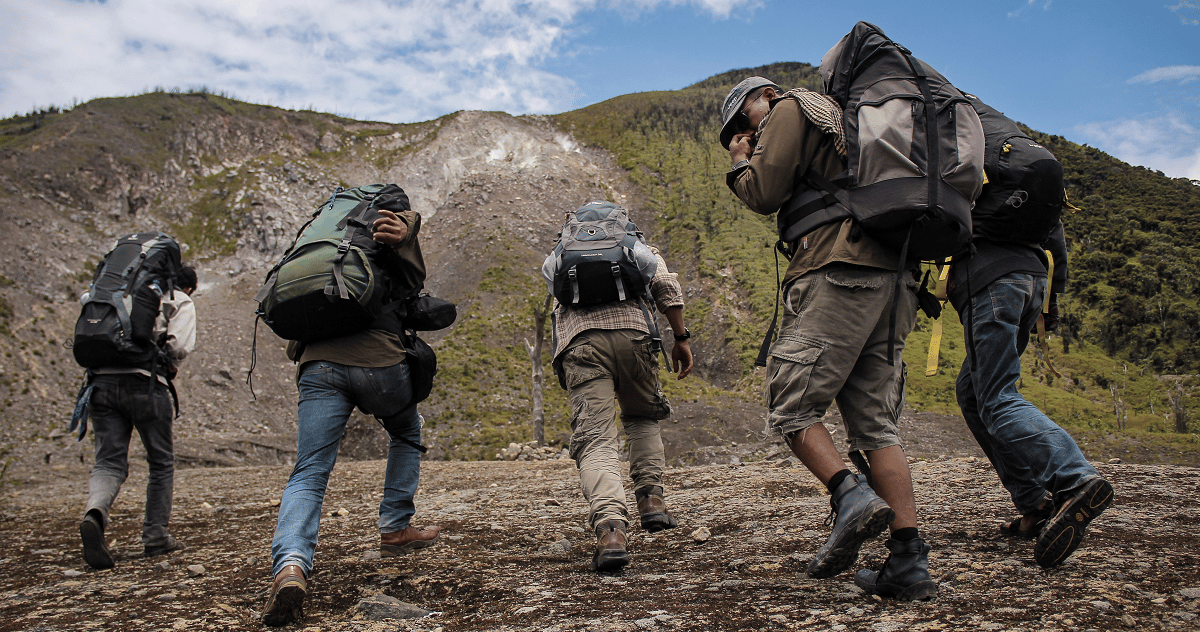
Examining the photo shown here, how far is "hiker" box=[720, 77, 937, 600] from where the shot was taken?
7.60 feet

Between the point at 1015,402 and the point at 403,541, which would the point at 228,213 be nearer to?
the point at 403,541

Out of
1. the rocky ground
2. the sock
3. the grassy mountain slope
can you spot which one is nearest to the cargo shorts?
the sock

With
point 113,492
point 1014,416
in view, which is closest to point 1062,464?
point 1014,416

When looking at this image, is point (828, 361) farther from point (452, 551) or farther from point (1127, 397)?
point (1127, 397)

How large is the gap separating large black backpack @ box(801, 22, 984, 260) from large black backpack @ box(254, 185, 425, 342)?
84.1 inches

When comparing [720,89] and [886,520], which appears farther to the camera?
[720,89]

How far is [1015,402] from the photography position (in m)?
2.81

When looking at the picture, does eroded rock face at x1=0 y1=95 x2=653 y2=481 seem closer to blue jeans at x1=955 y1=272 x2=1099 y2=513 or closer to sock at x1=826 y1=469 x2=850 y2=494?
sock at x1=826 y1=469 x2=850 y2=494

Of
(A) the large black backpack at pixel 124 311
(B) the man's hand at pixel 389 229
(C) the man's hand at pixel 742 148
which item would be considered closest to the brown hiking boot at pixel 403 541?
(B) the man's hand at pixel 389 229

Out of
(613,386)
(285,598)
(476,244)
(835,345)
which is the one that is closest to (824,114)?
(835,345)

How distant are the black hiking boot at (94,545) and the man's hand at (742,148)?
4.65 m

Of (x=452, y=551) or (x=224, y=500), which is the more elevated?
(x=452, y=551)

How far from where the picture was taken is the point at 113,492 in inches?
172

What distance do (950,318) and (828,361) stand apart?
3100cm
